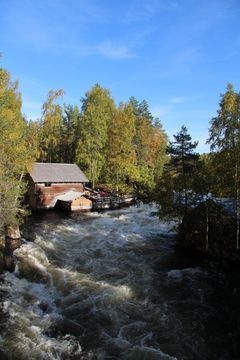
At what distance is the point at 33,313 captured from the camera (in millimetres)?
12812

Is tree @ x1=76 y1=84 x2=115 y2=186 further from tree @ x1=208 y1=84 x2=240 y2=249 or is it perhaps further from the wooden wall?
tree @ x1=208 y1=84 x2=240 y2=249

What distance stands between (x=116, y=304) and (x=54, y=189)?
28.3 meters

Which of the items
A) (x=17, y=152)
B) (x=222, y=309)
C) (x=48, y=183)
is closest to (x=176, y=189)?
(x=222, y=309)

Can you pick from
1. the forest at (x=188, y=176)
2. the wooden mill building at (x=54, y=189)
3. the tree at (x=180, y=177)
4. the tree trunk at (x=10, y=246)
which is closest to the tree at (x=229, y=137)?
the forest at (x=188, y=176)

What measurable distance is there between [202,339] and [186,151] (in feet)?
48.0

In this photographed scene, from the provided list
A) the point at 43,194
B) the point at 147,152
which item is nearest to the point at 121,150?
the point at 147,152

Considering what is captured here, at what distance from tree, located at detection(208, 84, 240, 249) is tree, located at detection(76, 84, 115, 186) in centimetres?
3109

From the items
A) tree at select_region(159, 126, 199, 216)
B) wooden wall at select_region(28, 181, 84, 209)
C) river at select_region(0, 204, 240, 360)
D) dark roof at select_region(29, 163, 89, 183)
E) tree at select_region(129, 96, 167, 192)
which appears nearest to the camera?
river at select_region(0, 204, 240, 360)

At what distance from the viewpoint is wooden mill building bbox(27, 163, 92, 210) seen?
38.9 m

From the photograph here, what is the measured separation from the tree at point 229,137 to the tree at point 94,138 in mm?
31089

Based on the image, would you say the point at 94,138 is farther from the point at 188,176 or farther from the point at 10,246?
the point at 10,246

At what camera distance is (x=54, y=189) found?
40.5m

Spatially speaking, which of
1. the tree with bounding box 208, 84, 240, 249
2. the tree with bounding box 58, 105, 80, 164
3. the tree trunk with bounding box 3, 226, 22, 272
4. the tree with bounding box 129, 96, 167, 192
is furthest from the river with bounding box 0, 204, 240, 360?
the tree with bounding box 58, 105, 80, 164

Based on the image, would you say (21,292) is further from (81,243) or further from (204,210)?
(204,210)
